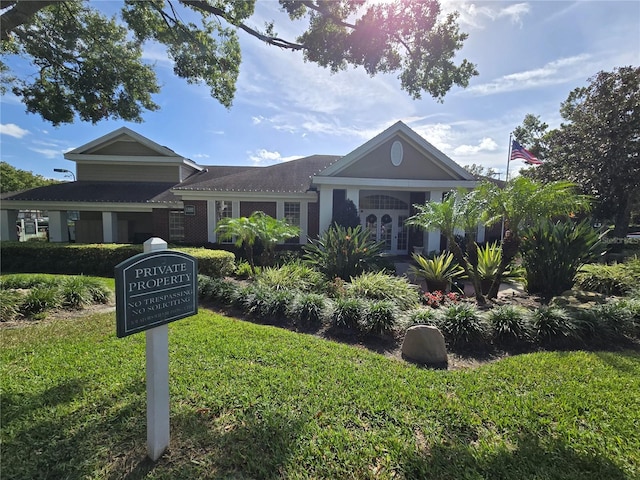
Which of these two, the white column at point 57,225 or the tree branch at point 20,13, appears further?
the white column at point 57,225

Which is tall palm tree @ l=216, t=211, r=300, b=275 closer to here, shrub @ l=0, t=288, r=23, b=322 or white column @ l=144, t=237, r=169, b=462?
shrub @ l=0, t=288, r=23, b=322

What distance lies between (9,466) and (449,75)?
30.7ft

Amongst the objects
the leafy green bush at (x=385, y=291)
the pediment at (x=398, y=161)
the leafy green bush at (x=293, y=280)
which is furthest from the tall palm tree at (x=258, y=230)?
the pediment at (x=398, y=161)

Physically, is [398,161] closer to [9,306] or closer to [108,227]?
[9,306]

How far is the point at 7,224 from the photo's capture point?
17469mm

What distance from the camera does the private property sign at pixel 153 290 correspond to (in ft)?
8.21

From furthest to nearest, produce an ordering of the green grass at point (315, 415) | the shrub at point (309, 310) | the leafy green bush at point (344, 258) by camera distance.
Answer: the leafy green bush at point (344, 258), the shrub at point (309, 310), the green grass at point (315, 415)

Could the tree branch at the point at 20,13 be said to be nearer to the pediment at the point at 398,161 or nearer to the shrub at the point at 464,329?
the shrub at the point at 464,329

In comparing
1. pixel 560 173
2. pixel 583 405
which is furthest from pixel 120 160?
pixel 560 173

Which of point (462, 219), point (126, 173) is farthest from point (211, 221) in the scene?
point (462, 219)

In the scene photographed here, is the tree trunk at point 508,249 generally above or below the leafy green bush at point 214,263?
above

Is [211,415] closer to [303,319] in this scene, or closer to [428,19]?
[303,319]

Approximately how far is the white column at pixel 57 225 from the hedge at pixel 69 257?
6.14 m

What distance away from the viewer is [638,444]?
3.02 metres
